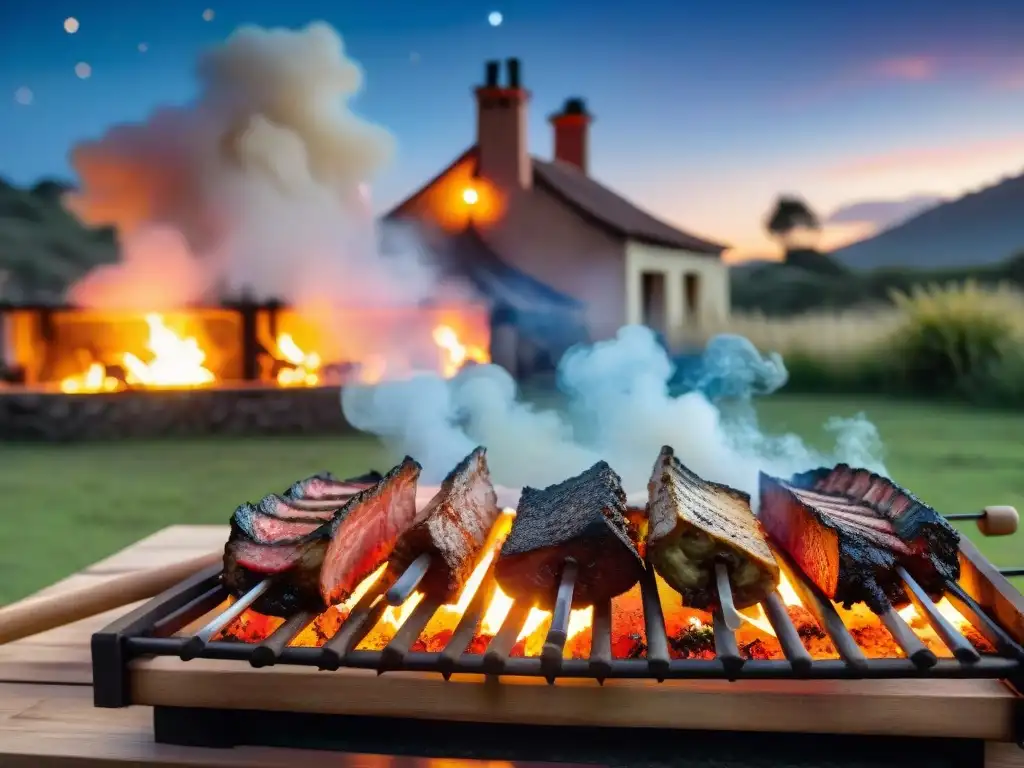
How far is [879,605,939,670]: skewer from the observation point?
128cm

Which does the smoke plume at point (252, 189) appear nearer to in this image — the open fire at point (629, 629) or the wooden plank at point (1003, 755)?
the open fire at point (629, 629)

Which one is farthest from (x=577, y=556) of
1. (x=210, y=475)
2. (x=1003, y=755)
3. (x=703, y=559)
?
(x=210, y=475)

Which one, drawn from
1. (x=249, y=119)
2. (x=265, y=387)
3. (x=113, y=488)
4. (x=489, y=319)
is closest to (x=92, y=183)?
(x=249, y=119)

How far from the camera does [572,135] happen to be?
1542 centimetres

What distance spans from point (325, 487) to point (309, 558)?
68 centimetres

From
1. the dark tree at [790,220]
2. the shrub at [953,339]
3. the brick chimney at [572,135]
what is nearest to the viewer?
the shrub at [953,339]

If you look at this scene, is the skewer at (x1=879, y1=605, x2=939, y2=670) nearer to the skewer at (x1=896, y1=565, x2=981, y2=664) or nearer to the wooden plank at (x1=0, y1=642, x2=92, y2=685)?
the skewer at (x1=896, y1=565, x2=981, y2=664)

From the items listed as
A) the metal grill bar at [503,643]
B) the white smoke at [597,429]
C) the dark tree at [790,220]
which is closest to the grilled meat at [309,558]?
the metal grill bar at [503,643]

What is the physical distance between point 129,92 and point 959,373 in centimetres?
1807

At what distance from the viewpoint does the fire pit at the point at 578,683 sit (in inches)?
52.9

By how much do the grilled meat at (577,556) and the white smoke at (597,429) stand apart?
1.25m

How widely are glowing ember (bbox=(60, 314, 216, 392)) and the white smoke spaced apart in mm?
6427

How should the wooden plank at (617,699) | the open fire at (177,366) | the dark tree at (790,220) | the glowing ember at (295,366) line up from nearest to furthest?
the wooden plank at (617,699)
the open fire at (177,366)
the glowing ember at (295,366)
the dark tree at (790,220)

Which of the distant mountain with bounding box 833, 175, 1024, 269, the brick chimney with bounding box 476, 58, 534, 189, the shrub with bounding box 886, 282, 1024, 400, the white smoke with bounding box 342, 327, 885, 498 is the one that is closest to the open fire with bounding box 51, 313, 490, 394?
the brick chimney with bounding box 476, 58, 534, 189
